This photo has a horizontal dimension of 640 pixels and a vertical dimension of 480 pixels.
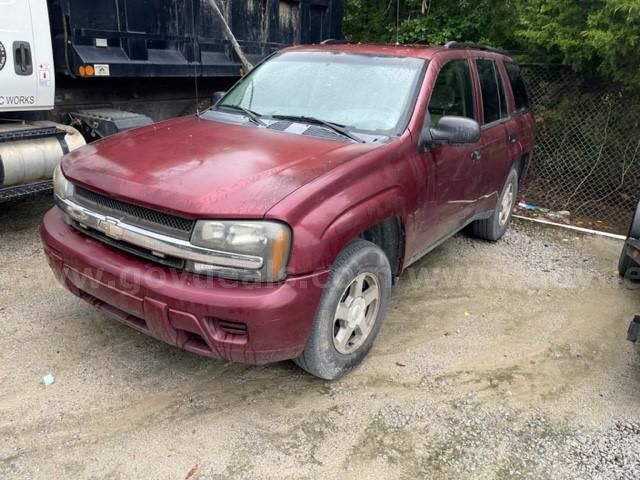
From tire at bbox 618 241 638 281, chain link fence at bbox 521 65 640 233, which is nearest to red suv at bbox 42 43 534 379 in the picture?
tire at bbox 618 241 638 281

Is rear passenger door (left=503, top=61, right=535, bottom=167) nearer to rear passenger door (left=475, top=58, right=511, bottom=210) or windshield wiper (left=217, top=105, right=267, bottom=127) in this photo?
rear passenger door (left=475, top=58, right=511, bottom=210)

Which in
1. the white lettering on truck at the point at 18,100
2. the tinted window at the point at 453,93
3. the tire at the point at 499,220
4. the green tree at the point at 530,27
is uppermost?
the green tree at the point at 530,27

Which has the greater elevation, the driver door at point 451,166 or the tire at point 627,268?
the driver door at point 451,166

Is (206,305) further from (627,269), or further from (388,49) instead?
(627,269)

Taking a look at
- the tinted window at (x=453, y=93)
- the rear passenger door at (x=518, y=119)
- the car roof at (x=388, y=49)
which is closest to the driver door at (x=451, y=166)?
the tinted window at (x=453, y=93)

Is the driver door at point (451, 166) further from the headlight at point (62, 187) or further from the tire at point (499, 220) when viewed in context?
the headlight at point (62, 187)

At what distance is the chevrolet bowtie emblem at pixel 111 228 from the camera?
289 centimetres

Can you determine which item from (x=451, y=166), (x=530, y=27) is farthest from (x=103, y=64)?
(x=530, y=27)

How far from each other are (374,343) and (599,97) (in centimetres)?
536

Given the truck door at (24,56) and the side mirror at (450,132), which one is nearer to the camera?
the side mirror at (450,132)

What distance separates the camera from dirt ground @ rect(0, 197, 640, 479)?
9.10 ft

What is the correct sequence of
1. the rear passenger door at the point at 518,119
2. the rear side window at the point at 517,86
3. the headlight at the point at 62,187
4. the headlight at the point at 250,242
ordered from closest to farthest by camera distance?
the headlight at the point at 250,242, the headlight at the point at 62,187, the rear passenger door at the point at 518,119, the rear side window at the point at 517,86

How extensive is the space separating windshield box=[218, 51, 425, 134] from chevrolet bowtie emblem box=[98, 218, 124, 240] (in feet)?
4.77

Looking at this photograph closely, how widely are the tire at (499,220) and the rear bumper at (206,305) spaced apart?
3.31 meters
